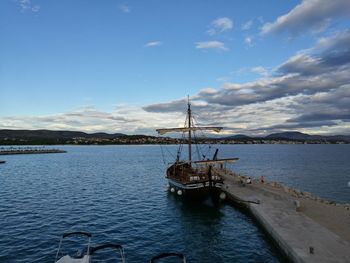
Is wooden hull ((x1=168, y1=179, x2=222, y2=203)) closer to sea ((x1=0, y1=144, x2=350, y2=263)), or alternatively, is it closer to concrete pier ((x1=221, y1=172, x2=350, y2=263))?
sea ((x1=0, y1=144, x2=350, y2=263))

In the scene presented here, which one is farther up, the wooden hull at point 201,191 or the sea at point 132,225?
the wooden hull at point 201,191

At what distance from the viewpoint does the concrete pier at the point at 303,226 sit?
16.6 metres

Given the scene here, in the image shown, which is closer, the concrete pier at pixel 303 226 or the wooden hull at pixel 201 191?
the concrete pier at pixel 303 226

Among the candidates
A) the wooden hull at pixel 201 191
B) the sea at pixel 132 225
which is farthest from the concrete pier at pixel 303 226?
the wooden hull at pixel 201 191

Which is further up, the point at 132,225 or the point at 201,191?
the point at 201,191

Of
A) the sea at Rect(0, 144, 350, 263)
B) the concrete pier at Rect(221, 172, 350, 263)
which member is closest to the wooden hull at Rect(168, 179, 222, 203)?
the sea at Rect(0, 144, 350, 263)

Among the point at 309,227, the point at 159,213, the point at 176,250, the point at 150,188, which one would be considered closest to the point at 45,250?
the point at 176,250

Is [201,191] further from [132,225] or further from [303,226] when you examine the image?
[303,226]

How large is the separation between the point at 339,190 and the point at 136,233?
129ft

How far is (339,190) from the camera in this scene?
50.5m

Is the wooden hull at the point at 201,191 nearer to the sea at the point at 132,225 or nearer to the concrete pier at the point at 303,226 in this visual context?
the sea at the point at 132,225

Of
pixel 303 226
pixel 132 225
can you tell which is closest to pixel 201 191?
pixel 132 225

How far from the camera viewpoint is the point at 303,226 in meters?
21.7

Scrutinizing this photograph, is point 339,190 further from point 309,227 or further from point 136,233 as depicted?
point 136,233
